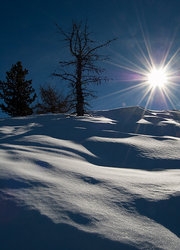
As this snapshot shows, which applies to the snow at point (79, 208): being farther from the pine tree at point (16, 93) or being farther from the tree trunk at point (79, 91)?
the pine tree at point (16, 93)

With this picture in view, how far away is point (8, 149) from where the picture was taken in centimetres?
347

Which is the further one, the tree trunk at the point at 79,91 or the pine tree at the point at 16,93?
the pine tree at the point at 16,93

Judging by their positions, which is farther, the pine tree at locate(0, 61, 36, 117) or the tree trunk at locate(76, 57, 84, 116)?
the pine tree at locate(0, 61, 36, 117)

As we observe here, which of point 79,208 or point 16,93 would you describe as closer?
point 79,208

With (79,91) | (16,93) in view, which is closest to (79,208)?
(79,91)

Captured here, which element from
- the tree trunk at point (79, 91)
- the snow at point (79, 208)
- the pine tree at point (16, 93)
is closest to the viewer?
the snow at point (79, 208)

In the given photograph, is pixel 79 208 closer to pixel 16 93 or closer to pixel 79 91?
pixel 79 91

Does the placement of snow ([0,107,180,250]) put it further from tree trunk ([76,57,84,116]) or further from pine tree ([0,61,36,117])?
pine tree ([0,61,36,117])

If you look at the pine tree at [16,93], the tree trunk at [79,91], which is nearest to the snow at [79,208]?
the tree trunk at [79,91]

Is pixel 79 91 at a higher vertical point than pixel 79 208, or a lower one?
higher

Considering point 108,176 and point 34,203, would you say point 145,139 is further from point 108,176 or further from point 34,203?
point 34,203

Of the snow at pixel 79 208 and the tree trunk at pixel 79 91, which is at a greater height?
the tree trunk at pixel 79 91

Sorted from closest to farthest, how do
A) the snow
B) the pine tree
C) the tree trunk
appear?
the snow, the tree trunk, the pine tree

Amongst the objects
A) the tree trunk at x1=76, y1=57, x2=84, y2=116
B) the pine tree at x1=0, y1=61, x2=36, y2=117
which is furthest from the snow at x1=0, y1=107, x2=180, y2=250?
the pine tree at x1=0, y1=61, x2=36, y2=117
